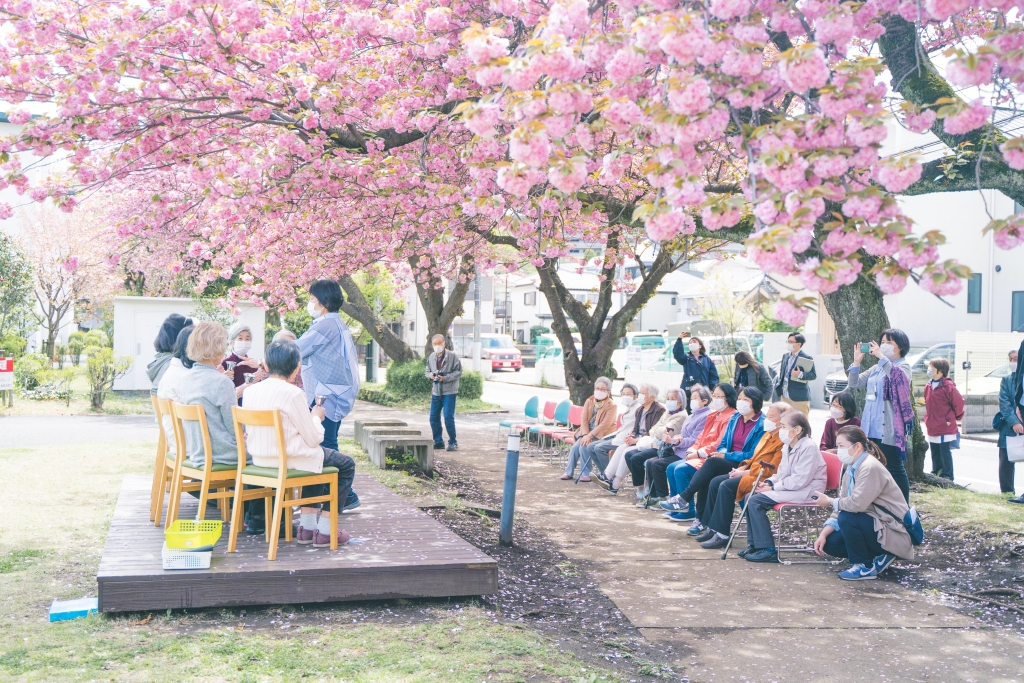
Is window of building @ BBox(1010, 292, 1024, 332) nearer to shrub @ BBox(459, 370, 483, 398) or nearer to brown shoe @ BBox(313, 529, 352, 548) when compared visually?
shrub @ BBox(459, 370, 483, 398)

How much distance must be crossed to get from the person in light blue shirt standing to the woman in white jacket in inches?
131

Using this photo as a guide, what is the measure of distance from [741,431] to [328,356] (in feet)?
12.5

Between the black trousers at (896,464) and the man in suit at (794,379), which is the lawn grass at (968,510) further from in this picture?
the man in suit at (794,379)

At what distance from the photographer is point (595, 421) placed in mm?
10734

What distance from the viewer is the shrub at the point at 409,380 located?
22.8 m

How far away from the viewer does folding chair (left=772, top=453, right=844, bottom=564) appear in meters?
6.98

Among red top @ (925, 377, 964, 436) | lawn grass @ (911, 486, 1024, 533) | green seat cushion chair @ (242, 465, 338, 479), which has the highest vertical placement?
red top @ (925, 377, 964, 436)

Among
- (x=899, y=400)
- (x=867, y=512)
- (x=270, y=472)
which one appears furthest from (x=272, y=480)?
(x=899, y=400)

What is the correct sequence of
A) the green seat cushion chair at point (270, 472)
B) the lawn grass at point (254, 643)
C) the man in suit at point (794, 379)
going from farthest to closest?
the man in suit at point (794, 379)
the green seat cushion chair at point (270, 472)
the lawn grass at point (254, 643)

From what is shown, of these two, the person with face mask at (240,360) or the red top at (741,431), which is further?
the person with face mask at (240,360)

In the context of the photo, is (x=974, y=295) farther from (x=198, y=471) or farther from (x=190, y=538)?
(x=190, y=538)

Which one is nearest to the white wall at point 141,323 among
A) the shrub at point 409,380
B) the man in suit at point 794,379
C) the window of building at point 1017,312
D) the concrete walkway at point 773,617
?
the shrub at point 409,380

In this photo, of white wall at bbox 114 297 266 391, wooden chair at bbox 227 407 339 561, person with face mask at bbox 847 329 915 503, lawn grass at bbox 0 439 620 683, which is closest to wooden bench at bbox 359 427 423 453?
person with face mask at bbox 847 329 915 503

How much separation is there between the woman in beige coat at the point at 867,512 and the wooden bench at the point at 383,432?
20.1 ft
